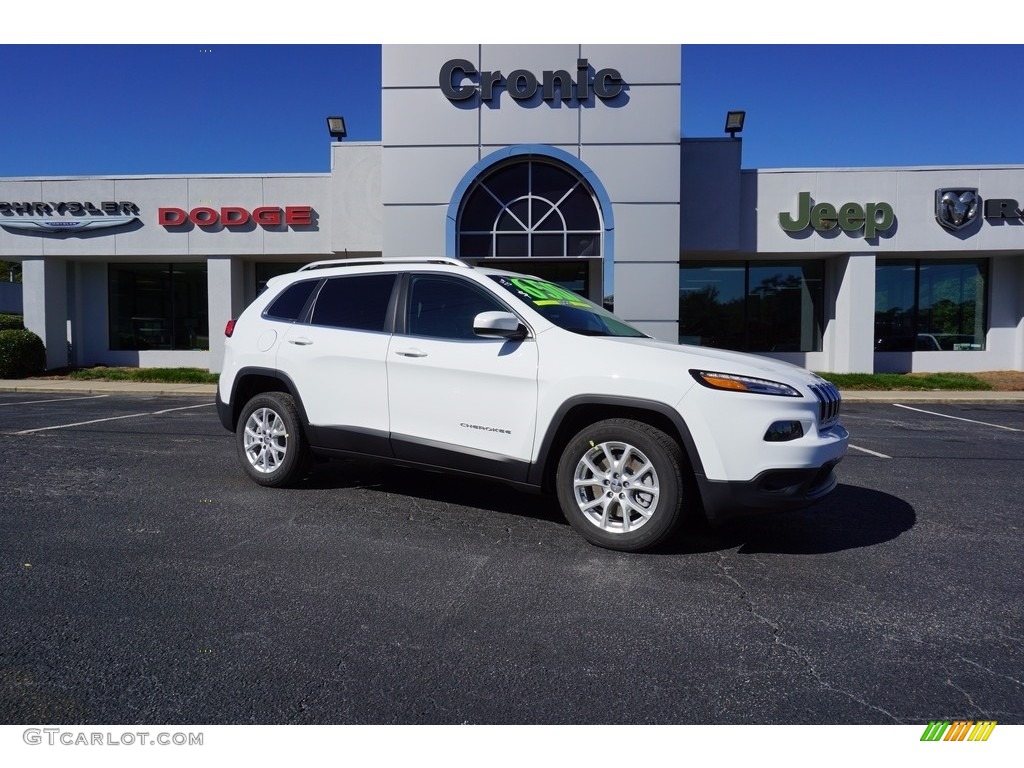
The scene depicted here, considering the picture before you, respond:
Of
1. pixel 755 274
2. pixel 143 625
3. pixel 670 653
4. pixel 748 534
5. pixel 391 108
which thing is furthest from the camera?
pixel 755 274

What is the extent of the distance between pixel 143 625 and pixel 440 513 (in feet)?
7.46

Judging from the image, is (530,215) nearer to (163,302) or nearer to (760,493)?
(163,302)

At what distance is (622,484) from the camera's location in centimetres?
425

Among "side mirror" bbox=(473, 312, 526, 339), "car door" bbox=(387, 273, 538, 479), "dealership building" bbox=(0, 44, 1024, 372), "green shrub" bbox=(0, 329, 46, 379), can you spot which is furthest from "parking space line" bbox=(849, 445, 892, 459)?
"green shrub" bbox=(0, 329, 46, 379)

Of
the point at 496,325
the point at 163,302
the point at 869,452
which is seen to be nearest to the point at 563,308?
the point at 496,325

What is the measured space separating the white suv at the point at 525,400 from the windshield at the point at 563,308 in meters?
0.02

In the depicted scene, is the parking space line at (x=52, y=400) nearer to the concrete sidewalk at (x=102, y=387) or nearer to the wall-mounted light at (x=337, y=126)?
the concrete sidewalk at (x=102, y=387)

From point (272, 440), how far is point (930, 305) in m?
19.3

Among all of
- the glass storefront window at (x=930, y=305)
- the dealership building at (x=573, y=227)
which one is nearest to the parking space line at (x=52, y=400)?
the dealership building at (x=573, y=227)

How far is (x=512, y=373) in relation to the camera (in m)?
4.57

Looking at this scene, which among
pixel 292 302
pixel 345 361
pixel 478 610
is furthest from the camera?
pixel 292 302

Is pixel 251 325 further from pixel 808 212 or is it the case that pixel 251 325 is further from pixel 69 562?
pixel 808 212

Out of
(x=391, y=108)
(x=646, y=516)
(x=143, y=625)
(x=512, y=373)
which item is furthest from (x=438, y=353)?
(x=391, y=108)

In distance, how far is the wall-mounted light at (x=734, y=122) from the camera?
56.2 feet
